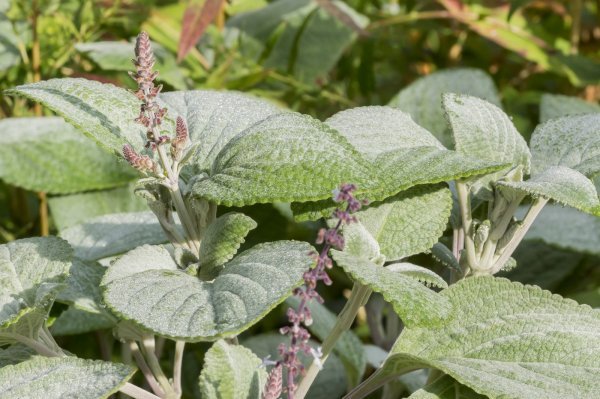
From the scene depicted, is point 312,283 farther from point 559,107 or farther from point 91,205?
point 559,107

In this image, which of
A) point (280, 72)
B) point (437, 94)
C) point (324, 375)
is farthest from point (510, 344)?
point (280, 72)

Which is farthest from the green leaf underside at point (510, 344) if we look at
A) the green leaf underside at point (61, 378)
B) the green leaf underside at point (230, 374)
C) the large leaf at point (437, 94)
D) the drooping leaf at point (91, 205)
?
the drooping leaf at point (91, 205)

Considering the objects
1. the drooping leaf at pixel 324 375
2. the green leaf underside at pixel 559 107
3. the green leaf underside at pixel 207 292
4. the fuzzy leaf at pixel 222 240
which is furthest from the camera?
the green leaf underside at pixel 559 107

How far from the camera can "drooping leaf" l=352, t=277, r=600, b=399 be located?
644 millimetres

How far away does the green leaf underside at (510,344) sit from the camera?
64 cm

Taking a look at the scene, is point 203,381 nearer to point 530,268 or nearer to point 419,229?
point 419,229

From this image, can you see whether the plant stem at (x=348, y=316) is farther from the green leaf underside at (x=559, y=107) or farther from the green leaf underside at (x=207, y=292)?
the green leaf underside at (x=559, y=107)

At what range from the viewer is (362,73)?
153cm

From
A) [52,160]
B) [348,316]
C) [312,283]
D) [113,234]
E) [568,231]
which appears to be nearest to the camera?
[312,283]

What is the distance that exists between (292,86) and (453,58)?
1.60 ft

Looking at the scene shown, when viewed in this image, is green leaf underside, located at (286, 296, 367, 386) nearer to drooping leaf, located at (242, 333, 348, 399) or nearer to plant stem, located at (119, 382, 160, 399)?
drooping leaf, located at (242, 333, 348, 399)

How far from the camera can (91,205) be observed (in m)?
1.22

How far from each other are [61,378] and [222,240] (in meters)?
0.15

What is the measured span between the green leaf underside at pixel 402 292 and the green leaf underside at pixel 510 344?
0.03 meters
